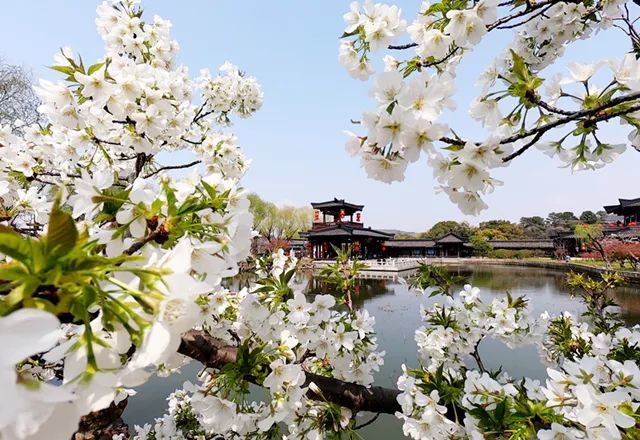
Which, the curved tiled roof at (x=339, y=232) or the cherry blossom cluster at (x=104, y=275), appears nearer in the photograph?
the cherry blossom cluster at (x=104, y=275)

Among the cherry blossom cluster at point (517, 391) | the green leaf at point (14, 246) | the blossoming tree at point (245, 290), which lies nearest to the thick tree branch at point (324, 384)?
the blossoming tree at point (245, 290)

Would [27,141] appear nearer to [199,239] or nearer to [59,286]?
[199,239]

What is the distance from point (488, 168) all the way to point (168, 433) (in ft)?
13.9

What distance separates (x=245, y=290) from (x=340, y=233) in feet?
99.7

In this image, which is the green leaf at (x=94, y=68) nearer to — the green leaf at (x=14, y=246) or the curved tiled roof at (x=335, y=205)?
the green leaf at (x=14, y=246)

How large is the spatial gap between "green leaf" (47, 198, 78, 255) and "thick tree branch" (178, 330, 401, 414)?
40.7 inches

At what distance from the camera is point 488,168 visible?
103 cm

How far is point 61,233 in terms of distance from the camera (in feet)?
1.42

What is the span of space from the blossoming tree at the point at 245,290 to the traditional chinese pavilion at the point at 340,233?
28238 mm

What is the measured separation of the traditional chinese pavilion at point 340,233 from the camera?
3288 cm

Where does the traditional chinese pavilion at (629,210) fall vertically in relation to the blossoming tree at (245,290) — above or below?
above

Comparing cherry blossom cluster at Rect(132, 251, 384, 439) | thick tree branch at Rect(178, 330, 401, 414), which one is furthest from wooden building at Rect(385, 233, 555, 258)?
thick tree branch at Rect(178, 330, 401, 414)

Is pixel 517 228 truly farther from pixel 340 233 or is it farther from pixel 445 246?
pixel 340 233

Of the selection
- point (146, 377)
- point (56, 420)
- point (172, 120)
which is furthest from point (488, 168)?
point (172, 120)
